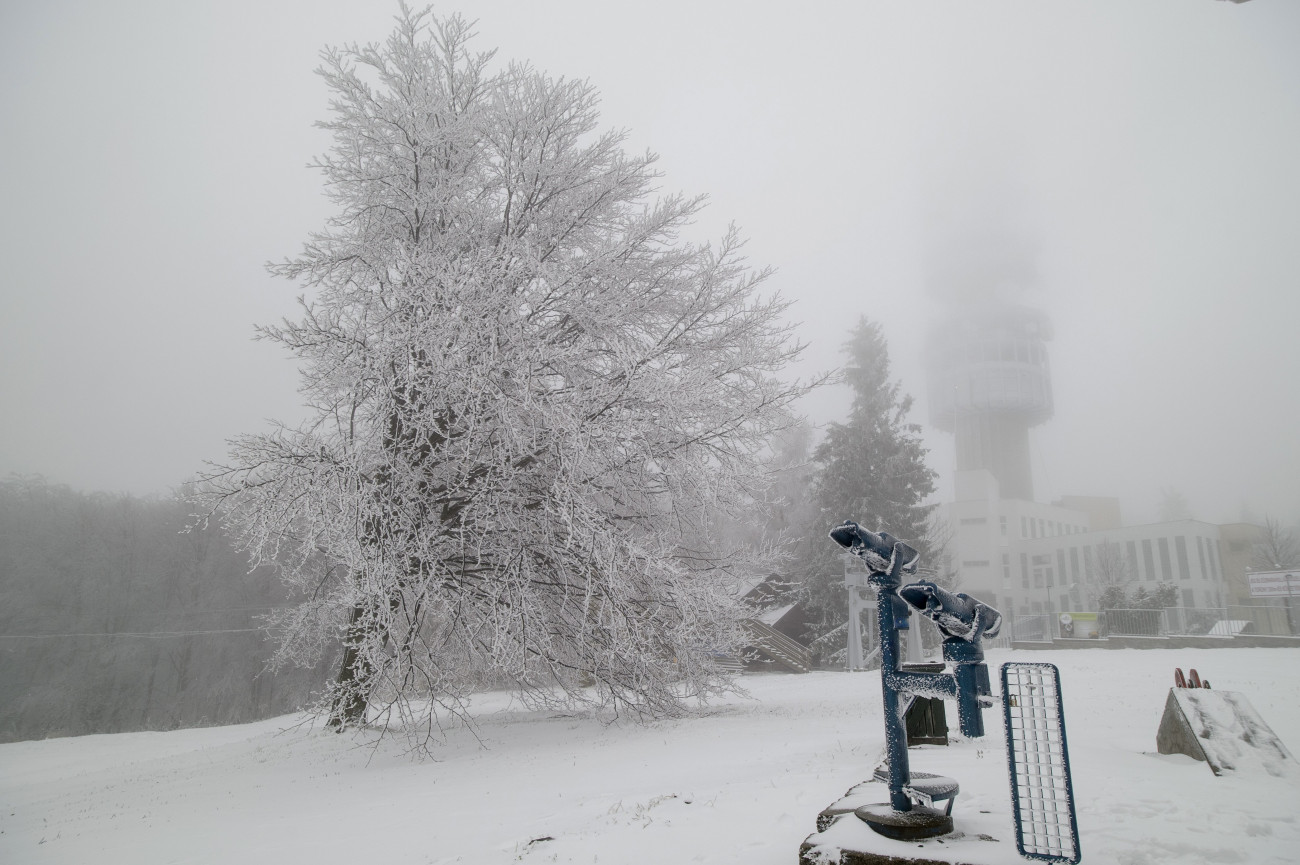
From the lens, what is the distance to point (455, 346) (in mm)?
8180

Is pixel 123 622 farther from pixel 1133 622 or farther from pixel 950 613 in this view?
pixel 1133 622

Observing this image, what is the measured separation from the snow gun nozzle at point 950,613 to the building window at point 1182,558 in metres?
61.7

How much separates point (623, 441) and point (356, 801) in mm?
4700

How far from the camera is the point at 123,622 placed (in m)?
30.1

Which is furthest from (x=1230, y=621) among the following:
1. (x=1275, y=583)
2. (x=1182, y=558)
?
(x=1182, y=558)

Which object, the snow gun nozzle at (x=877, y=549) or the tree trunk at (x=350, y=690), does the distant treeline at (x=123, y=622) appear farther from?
the snow gun nozzle at (x=877, y=549)

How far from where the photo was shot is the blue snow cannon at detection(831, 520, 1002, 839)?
10.3 feet

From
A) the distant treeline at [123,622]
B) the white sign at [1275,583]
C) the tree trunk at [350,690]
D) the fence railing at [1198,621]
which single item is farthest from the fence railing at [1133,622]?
the distant treeline at [123,622]

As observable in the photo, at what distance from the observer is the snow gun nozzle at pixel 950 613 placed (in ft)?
10.5

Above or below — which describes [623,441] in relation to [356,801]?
above

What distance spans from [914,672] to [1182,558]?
62032 mm

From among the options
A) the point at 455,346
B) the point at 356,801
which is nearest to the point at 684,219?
the point at 455,346

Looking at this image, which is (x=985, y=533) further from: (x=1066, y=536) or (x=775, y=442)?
(x=775, y=442)

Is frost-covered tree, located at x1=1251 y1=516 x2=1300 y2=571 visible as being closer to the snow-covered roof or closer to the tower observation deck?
the snow-covered roof
